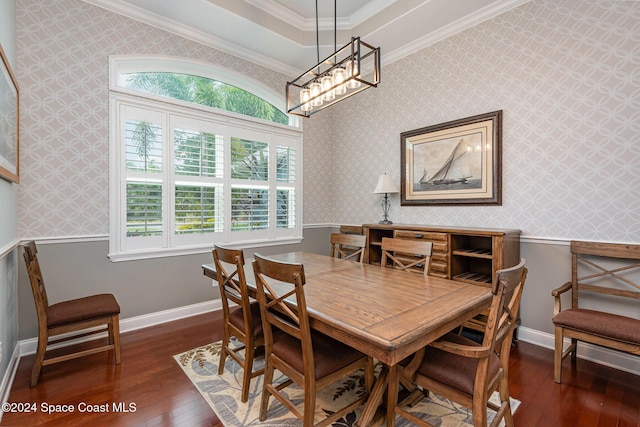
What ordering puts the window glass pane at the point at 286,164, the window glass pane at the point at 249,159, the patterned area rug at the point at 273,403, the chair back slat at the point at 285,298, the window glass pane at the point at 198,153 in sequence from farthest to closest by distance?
the window glass pane at the point at 286,164
the window glass pane at the point at 249,159
the window glass pane at the point at 198,153
the patterned area rug at the point at 273,403
the chair back slat at the point at 285,298

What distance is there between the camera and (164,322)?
125 inches

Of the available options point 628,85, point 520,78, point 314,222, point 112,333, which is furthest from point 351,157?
point 112,333

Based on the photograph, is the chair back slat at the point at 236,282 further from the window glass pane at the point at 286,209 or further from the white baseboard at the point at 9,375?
the window glass pane at the point at 286,209

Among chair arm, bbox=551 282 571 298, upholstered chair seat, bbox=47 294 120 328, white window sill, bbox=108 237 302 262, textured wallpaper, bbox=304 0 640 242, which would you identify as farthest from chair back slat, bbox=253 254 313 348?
textured wallpaper, bbox=304 0 640 242

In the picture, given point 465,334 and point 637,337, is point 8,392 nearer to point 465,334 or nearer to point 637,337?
point 465,334

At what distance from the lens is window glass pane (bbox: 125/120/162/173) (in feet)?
9.78

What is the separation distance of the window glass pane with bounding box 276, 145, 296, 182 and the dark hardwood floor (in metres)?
2.43

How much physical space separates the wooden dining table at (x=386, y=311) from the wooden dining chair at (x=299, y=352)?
0.32 ft

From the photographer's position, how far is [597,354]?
240 cm

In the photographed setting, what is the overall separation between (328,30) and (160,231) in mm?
3107

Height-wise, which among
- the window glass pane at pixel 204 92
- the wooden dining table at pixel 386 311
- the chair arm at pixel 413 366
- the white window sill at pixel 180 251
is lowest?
the chair arm at pixel 413 366

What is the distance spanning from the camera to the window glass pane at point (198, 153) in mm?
3286

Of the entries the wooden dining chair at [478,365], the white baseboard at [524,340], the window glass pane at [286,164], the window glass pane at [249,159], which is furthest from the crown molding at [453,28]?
the white baseboard at [524,340]

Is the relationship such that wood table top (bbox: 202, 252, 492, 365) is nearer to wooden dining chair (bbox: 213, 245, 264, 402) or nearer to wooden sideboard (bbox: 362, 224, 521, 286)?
wooden dining chair (bbox: 213, 245, 264, 402)
